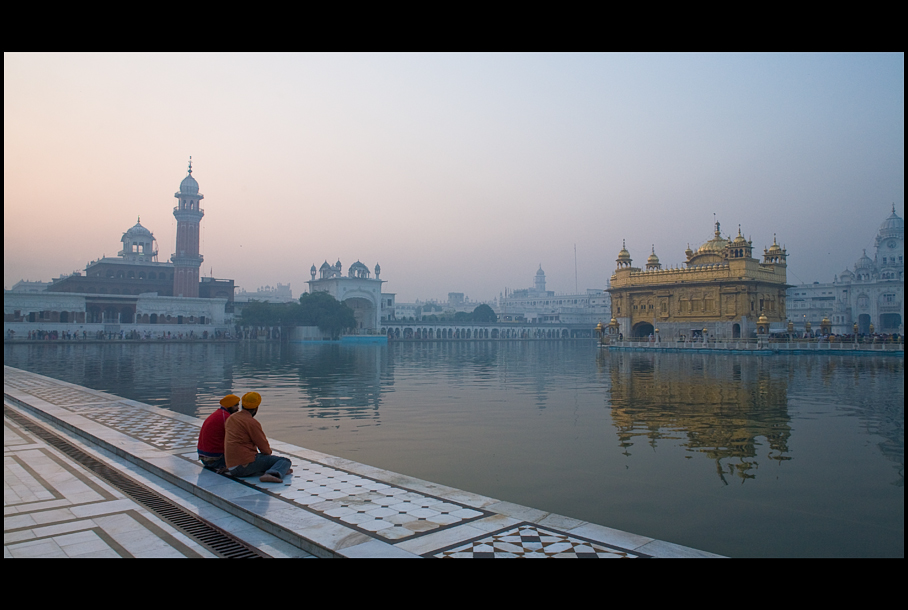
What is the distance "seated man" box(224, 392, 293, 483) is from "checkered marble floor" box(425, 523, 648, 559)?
2.37m

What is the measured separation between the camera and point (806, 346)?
110ft

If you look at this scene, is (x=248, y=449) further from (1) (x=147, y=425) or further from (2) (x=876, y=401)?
(2) (x=876, y=401)

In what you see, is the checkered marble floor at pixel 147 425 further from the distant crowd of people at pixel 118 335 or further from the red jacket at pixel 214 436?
the distant crowd of people at pixel 118 335

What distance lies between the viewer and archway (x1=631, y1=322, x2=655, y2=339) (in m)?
45.2

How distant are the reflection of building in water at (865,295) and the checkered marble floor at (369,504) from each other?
223ft

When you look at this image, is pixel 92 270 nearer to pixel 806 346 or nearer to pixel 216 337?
pixel 216 337

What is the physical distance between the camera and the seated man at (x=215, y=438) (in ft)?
20.0

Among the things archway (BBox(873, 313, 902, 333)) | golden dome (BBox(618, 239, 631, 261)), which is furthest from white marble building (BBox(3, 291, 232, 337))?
archway (BBox(873, 313, 902, 333))

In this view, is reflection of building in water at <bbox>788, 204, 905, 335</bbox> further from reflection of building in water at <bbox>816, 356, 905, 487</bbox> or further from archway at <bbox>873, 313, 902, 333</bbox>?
reflection of building in water at <bbox>816, 356, 905, 487</bbox>

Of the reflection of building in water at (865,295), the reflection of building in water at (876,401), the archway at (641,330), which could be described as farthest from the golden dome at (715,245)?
the reflection of building in water at (865,295)
